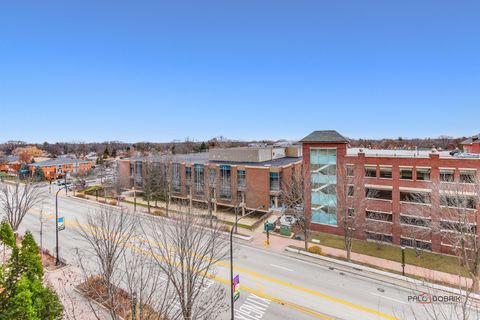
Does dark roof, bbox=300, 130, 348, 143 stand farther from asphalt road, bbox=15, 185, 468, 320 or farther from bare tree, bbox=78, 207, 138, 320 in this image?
bare tree, bbox=78, 207, 138, 320

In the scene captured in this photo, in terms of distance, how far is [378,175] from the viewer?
29.8m

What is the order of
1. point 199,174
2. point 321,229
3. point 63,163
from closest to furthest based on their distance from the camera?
point 321,229
point 199,174
point 63,163

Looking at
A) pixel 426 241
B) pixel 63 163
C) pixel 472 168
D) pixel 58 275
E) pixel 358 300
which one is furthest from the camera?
pixel 63 163

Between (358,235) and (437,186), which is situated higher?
(437,186)

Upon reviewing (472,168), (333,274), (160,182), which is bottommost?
(333,274)

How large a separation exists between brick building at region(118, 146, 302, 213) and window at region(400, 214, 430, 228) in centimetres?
1688

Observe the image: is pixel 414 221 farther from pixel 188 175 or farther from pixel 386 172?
pixel 188 175

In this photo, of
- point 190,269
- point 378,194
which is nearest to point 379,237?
point 378,194

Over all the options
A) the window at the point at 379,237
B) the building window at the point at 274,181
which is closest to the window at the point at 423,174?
the window at the point at 379,237

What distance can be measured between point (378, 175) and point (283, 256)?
1490 centimetres

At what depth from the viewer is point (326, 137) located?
32281 millimetres

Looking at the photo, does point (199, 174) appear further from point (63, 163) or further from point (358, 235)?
point (63, 163)

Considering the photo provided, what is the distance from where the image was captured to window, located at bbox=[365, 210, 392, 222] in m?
→ 29.5

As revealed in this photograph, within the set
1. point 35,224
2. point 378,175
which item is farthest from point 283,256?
point 35,224
